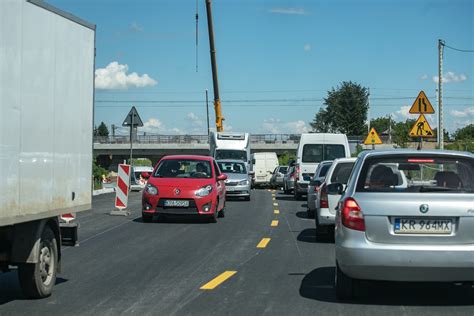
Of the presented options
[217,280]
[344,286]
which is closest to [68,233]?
[217,280]

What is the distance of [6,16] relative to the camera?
20.2 ft

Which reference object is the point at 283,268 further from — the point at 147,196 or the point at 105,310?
the point at 147,196

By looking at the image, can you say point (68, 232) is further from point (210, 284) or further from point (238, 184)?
point (238, 184)

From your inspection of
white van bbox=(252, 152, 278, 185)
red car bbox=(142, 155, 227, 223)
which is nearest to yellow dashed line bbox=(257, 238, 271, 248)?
red car bbox=(142, 155, 227, 223)

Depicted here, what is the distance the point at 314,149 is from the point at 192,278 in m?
19.5

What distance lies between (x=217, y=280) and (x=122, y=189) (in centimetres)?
1125

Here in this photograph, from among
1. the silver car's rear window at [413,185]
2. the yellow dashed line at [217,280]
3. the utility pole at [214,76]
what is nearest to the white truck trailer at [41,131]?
the yellow dashed line at [217,280]

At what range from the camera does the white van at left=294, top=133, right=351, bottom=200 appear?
27891mm

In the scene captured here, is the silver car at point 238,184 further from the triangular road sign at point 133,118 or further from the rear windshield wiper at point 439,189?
the rear windshield wiper at point 439,189

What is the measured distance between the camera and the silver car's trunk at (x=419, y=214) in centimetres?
674

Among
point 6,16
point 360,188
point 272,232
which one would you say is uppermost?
point 6,16

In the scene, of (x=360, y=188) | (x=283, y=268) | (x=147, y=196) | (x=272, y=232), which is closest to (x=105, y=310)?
(x=360, y=188)

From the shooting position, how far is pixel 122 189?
19.7m

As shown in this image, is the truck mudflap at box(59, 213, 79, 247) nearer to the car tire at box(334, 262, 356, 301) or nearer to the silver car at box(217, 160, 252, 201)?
the car tire at box(334, 262, 356, 301)
